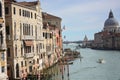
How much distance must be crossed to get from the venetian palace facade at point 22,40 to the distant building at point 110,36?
77788 millimetres

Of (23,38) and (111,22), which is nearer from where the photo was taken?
(23,38)

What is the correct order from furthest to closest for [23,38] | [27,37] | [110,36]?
1. [110,36]
2. [27,37]
3. [23,38]

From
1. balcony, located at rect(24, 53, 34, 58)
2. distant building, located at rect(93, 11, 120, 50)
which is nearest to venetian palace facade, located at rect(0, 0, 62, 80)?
balcony, located at rect(24, 53, 34, 58)

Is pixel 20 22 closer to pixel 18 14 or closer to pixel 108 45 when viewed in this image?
pixel 18 14

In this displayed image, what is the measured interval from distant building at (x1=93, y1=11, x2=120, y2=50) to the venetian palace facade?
77788 millimetres

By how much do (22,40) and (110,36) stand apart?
90147mm

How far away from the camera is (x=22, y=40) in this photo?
86.0 ft

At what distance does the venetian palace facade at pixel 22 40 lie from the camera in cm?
2408

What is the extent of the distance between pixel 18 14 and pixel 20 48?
2.39 meters

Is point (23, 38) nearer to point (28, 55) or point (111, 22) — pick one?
point (28, 55)

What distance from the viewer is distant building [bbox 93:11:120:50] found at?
111 m

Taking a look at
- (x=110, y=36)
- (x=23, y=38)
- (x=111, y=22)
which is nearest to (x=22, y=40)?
(x=23, y=38)

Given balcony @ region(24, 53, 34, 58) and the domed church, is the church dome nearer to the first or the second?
the domed church

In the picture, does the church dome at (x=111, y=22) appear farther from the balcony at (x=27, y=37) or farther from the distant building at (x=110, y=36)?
the balcony at (x=27, y=37)
